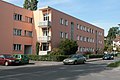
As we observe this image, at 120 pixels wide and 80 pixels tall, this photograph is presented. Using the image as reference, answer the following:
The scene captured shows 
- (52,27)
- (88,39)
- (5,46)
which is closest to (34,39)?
(52,27)

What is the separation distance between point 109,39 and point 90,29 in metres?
49.7

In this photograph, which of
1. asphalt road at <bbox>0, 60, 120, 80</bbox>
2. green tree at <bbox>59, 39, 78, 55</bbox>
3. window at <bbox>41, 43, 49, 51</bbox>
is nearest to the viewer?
asphalt road at <bbox>0, 60, 120, 80</bbox>

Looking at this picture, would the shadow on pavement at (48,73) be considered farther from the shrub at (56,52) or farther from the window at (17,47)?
the window at (17,47)

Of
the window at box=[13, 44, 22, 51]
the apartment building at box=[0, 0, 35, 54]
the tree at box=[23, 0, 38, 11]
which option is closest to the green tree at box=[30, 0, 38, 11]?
the tree at box=[23, 0, 38, 11]

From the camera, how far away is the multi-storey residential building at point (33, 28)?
41.7m

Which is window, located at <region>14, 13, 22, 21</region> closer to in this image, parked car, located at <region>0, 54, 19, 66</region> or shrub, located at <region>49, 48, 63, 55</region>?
shrub, located at <region>49, 48, 63, 55</region>

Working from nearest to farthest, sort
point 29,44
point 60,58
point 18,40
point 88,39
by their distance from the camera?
point 60,58 → point 18,40 → point 29,44 → point 88,39

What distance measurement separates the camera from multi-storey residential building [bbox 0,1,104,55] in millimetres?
41688

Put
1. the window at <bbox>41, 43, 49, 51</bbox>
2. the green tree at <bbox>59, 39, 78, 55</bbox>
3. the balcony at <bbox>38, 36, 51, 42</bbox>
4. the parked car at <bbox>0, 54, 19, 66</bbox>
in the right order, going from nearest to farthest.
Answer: the parked car at <bbox>0, 54, 19, 66</bbox> < the green tree at <bbox>59, 39, 78, 55</bbox> < the balcony at <bbox>38, 36, 51, 42</bbox> < the window at <bbox>41, 43, 49, 51</bbox>

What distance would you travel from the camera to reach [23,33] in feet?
150

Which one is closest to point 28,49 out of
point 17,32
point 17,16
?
point 17,32

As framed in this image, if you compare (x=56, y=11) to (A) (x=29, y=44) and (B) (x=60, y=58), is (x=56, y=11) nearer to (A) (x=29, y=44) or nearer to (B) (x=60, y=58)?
(A) (x=29, y=44)

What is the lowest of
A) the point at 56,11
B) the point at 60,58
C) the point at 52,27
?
the point at 60,58

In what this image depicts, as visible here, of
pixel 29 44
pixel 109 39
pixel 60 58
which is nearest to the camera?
pixel 60 58
